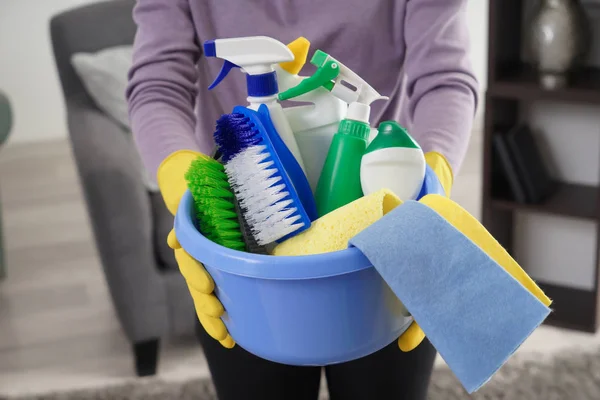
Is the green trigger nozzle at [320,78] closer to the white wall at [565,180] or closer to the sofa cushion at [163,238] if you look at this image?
the sofa cushion at [163,238]

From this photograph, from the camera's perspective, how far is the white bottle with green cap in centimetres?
59

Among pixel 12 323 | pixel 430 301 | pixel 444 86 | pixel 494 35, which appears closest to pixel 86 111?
pixel 12 323

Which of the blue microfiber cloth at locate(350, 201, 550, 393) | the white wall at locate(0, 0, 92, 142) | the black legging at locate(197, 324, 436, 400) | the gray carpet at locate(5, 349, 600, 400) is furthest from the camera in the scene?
the white wall at locate(0, 0, 92, 142)

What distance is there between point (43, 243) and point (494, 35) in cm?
151

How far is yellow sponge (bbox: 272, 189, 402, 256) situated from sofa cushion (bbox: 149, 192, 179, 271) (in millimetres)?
1046

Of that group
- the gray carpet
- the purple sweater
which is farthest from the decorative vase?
the purple sweater

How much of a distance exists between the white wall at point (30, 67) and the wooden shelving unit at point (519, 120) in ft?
5.95

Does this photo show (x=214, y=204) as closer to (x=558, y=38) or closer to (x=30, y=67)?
(x=558, y=38)

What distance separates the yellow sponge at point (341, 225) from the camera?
0.57m

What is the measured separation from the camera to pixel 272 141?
1.97 ft

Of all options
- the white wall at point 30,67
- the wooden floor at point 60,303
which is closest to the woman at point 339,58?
→ the wooden floor at point 60,303

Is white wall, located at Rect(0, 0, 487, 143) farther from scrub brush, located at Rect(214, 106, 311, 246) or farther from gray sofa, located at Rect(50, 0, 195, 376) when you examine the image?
scrub brush, located at Rect(214, 106, 311, 246)

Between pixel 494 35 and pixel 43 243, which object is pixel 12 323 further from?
pixel 494 35

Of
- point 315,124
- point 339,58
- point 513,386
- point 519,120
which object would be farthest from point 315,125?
point 519,120
